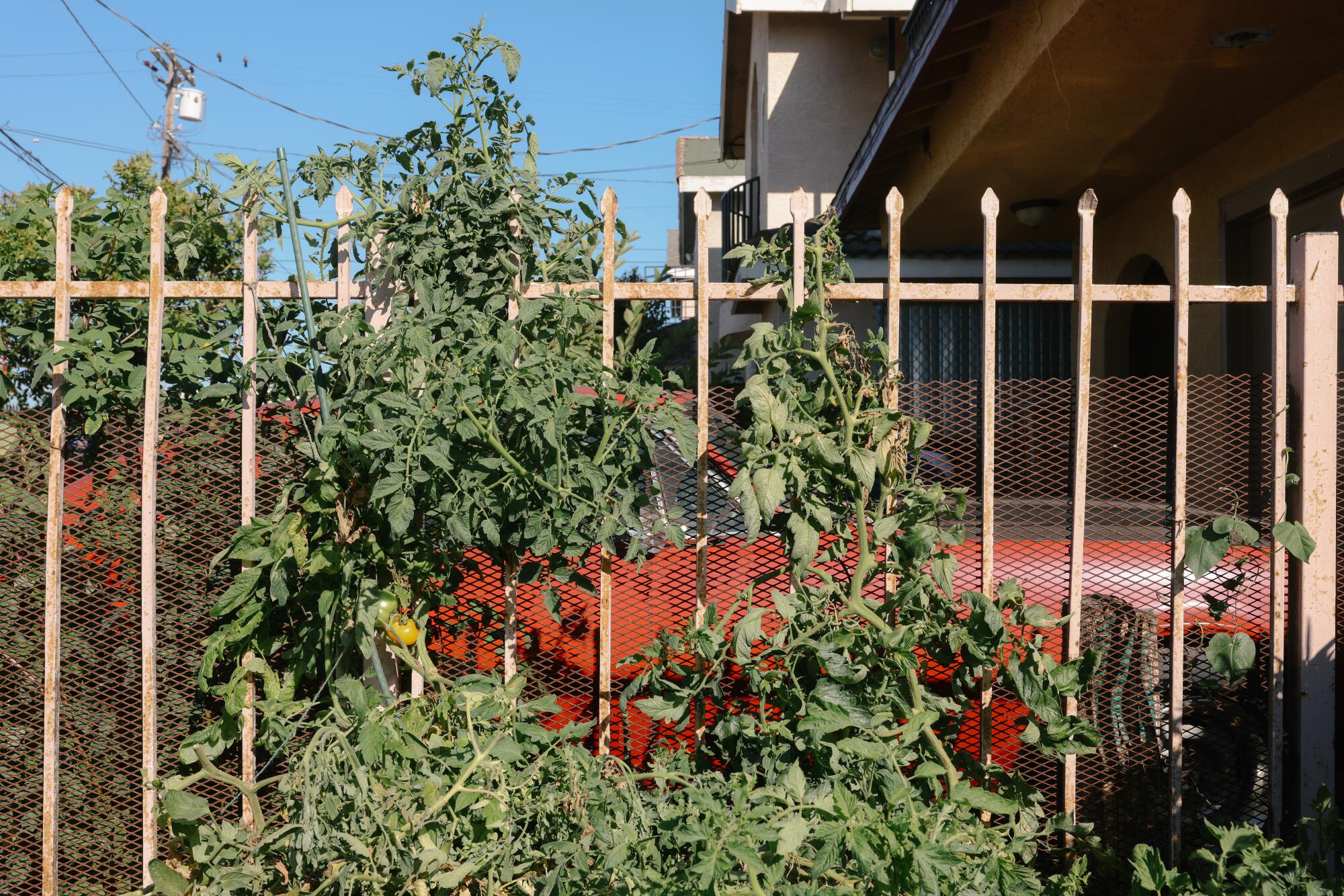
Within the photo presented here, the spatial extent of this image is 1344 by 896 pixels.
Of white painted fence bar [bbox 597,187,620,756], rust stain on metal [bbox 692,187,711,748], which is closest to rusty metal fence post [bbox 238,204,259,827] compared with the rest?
white painted fence bar [bbox 597,187,620,756]

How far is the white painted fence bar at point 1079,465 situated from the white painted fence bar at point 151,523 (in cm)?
246

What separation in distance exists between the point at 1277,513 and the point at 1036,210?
5.47 metres

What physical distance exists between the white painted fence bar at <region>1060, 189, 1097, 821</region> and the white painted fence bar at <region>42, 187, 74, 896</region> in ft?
8.96

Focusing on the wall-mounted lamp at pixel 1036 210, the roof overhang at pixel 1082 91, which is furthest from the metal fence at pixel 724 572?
the wall-mounted lamp at pixel 1036 210

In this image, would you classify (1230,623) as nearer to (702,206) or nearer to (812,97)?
(702,206)

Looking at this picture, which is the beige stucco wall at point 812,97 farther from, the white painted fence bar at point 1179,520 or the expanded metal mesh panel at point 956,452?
the white painted fence bar at point 1179,520

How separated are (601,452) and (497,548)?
1.31 feet

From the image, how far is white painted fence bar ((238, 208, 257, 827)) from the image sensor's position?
9.27 ft

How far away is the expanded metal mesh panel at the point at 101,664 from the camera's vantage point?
292cm

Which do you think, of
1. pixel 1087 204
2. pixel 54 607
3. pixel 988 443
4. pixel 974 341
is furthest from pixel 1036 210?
pixel 54 607

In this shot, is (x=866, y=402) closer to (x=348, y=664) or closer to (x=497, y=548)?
(x=497, y=548)

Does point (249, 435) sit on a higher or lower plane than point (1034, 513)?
higher

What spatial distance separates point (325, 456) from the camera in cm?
267

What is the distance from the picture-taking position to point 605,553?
9.23 feet
